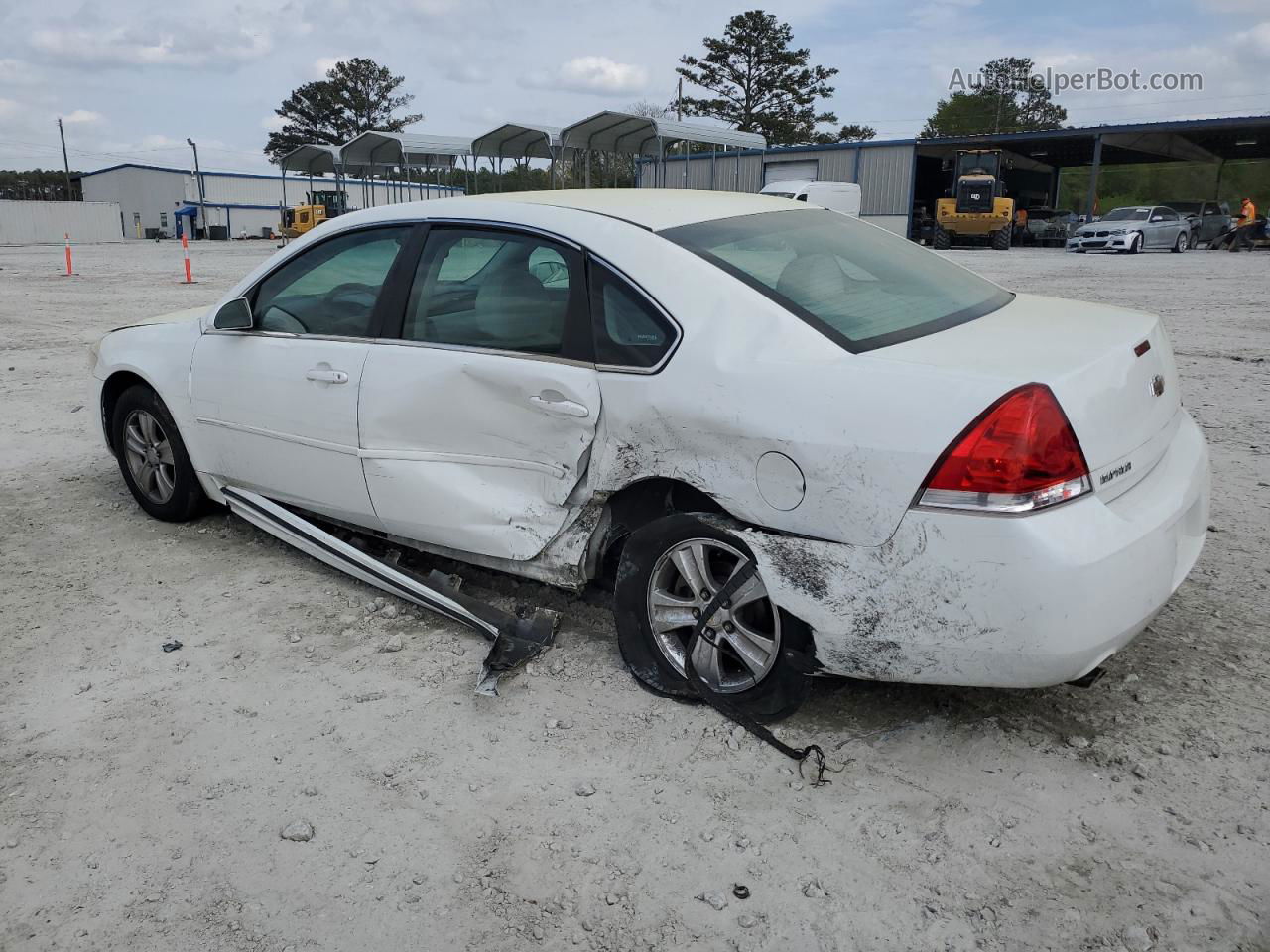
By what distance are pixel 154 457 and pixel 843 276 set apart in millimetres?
3400

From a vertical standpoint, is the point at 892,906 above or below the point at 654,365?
below

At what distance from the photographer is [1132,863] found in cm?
235

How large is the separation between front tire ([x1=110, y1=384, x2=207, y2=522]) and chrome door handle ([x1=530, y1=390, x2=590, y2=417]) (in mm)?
2199

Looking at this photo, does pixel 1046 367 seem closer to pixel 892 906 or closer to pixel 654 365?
pixel 654 365

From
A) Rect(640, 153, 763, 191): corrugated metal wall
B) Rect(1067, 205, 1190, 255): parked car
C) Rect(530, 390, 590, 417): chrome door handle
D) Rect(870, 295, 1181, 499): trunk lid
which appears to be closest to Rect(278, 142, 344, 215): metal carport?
Rect(640, 153, 763, 191): corrugated metal wall

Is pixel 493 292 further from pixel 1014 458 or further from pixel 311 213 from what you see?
pixel 311 213

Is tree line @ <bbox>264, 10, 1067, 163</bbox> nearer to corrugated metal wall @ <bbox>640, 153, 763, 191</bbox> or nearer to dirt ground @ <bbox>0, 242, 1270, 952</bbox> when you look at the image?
corrugated metal wall @ <bbox>640, 153, 763, 191</bbox>

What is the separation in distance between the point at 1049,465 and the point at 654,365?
1.14 metres

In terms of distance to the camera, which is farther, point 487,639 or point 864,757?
Answer: point 487,639

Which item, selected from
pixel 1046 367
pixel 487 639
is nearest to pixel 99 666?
pixel 487 639

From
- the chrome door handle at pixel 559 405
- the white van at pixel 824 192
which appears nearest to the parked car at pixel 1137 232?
the white van at pixel 824 192

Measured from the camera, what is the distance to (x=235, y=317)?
414 centimetres

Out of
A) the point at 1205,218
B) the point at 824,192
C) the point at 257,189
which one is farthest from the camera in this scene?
the point at 257,189

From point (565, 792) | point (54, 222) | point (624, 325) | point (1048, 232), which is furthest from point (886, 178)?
point (54, 222)
